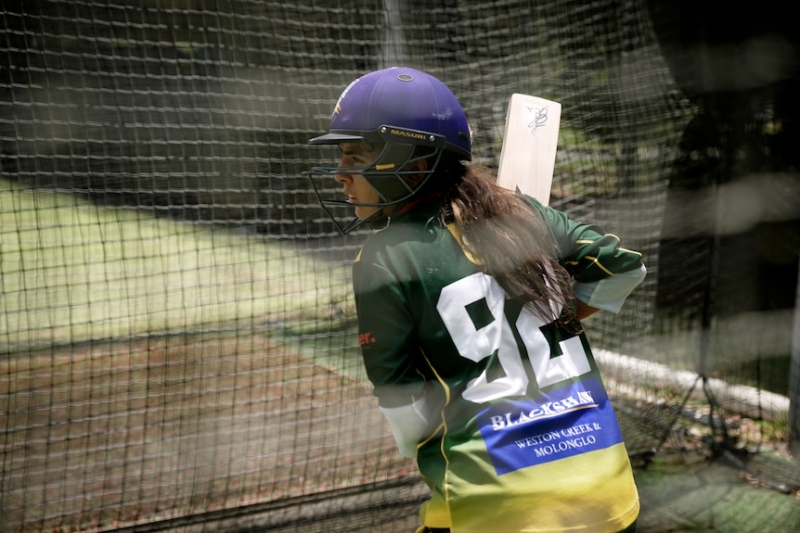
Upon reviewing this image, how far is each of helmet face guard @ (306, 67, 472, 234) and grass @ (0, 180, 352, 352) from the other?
220 cm

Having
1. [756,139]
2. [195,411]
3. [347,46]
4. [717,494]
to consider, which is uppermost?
[347,46]

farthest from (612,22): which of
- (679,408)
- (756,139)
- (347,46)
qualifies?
(679,408)

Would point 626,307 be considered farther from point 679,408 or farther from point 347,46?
point 347,46

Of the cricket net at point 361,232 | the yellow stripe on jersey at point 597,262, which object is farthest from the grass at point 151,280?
the yellow stripe on jersey at point 597,262

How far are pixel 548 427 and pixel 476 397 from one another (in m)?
0.14

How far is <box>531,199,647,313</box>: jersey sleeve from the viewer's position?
1.55 m

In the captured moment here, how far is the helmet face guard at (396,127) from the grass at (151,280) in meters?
2.20

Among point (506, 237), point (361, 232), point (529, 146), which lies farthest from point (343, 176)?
point (361, 232)

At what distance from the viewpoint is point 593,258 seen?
5.10 feet

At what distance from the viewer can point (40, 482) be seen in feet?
9.60

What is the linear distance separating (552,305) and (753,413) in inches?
97.9

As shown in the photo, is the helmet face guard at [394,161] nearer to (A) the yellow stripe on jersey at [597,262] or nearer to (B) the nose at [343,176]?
(B) the nose at [343,176]

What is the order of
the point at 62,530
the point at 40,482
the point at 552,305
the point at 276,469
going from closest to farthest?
the point at 552,305, the point at 62,530, the point at 40,482, the point at 276,469

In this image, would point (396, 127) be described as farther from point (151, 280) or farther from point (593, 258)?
point (151, 280)
